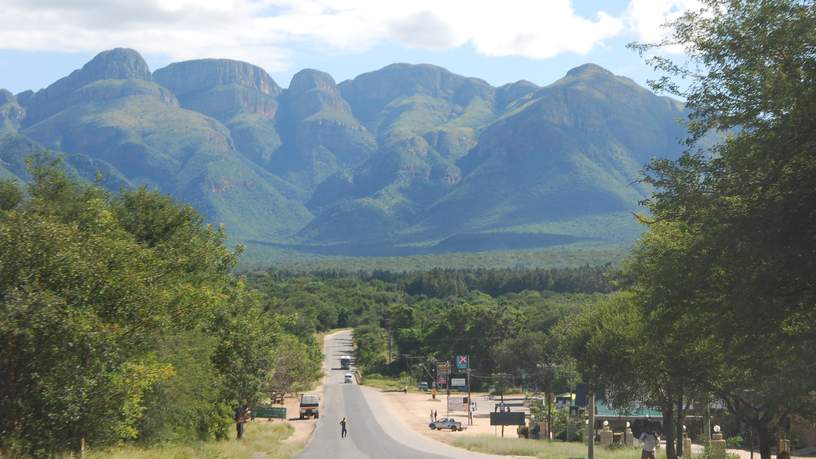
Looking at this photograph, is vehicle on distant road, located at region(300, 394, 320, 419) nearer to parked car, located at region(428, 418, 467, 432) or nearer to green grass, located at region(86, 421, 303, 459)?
parked car, located at region(428, 418, 467, 432)

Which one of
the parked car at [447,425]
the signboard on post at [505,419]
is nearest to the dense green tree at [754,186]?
the signboard on post at [505,419]

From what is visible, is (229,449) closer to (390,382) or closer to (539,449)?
(539,449)

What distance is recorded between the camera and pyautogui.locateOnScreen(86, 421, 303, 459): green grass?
1041 inches

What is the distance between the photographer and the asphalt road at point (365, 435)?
4931 cm

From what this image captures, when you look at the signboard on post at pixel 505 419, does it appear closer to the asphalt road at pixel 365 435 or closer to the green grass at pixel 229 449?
the asphalt road at pixel 365 435

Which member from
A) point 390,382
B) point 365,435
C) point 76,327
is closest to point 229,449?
point 76,327

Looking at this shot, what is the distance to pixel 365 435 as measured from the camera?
63.3 m

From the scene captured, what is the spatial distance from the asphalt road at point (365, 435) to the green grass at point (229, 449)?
1.75 m

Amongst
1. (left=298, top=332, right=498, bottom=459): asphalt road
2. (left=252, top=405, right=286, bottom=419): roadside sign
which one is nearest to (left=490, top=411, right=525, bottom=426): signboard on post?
(left=298, top=332, right=498, bottom=459): asphalt road

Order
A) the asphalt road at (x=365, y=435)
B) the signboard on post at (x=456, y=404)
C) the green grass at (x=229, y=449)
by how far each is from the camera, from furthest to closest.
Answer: the signboard on post at (x=456, y=404) < the asphalt road at (x=365, y=435) < the green grass at (x=229, y=449)

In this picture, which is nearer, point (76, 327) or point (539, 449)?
point (76, 327)

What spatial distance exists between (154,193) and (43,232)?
81.0ft

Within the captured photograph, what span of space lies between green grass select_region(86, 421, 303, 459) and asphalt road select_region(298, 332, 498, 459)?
5.73 ft

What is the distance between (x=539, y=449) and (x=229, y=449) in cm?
1827
